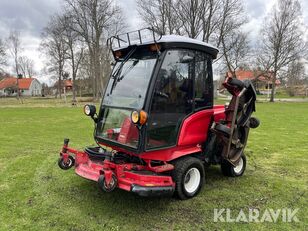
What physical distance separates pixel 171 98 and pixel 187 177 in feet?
4.02

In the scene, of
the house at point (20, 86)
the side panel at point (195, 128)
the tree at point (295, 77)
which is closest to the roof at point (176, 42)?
the side panel at point (195, 128)

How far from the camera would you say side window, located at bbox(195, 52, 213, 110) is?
4590mm

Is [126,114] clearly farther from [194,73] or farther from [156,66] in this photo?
[194,73]

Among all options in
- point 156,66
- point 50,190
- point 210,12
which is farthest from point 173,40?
point 210,12

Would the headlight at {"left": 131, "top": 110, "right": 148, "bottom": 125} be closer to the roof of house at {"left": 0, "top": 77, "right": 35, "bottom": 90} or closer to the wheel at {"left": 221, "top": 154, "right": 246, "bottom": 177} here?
the wheel at {"left": 221, "top": 154, "right": 246, "bottom": 177}

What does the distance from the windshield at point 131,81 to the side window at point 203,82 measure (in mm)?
829

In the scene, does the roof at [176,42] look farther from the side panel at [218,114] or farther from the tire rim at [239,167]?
the tire rim at [239,167]

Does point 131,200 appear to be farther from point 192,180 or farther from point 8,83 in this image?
point 8,83

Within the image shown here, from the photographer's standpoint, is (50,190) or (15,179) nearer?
(50,190)

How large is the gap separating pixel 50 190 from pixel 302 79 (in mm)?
59634

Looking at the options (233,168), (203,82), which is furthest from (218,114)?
(233,168)

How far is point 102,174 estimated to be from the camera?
3.68m

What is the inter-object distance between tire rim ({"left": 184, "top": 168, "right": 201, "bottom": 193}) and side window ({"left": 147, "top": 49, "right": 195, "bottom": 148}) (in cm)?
60

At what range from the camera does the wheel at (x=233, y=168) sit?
17.4 ft
